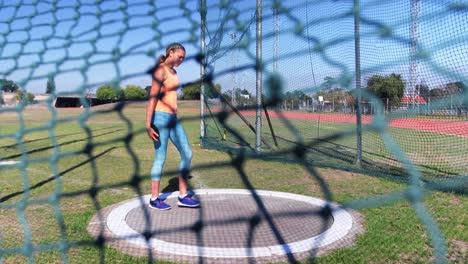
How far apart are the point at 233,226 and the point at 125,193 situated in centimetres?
180

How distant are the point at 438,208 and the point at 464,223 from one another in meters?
0.50

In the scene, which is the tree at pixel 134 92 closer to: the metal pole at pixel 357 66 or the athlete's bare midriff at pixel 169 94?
the athlete's bare midriff at pixel 169 94

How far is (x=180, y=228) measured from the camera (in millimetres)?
3773

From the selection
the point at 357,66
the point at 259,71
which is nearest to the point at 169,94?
the point at 259,71

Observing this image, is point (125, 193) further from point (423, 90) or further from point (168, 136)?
point (423, 90)

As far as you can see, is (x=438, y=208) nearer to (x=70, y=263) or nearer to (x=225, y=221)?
(x=225, y=221)

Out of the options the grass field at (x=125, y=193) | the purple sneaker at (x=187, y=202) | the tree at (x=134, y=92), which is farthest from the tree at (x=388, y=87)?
the tree at (x=134, y=92)

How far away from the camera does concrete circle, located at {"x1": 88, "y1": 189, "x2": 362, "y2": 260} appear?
3.31 m

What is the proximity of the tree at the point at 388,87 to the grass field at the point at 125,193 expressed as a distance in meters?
0.79

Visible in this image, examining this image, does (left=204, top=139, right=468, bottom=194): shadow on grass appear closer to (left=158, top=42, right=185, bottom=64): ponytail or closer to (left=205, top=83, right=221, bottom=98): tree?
(left=205, top=83, right=221, bottom=98): tree

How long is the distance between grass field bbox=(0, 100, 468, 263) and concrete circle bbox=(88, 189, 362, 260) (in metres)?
0.24

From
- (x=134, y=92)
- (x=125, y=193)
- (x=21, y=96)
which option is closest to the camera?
(x=21, y=96)

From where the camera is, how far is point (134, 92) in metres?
4.08

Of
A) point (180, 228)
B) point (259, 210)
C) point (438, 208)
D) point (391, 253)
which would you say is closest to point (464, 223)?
point (438, 208)
